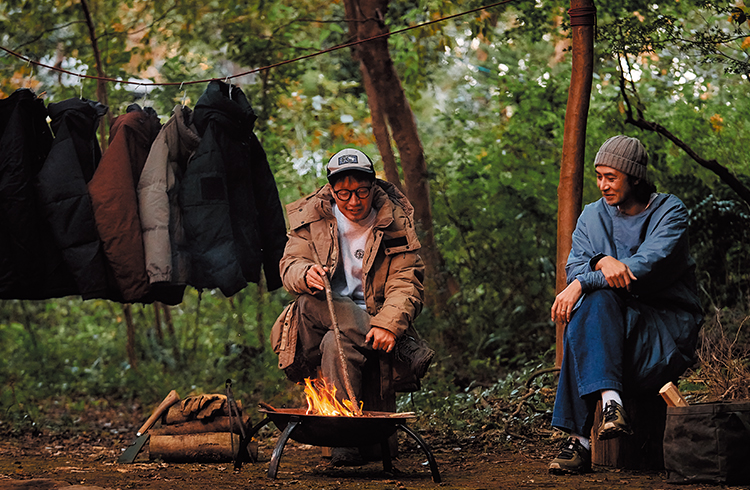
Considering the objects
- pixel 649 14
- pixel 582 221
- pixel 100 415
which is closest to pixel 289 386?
pixel 100 415

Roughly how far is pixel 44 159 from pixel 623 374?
13.2 ft

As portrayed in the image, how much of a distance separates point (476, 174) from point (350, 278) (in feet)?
12.2

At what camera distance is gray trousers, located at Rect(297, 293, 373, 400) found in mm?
3912

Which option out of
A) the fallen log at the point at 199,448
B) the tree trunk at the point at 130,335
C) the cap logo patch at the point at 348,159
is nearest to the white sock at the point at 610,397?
the cap logo patch at the point at 348,159

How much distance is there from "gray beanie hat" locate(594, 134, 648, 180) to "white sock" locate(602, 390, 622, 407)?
1.08 meters

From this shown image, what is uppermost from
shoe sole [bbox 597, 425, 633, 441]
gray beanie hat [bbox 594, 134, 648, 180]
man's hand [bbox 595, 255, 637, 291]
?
gray beanie hat [bbox 594, 134, 648, 180]

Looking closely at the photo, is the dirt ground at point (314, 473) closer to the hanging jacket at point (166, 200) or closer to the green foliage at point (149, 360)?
the hanging jacket at point (166, 200)

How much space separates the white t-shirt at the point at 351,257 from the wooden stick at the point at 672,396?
1599 millimetres

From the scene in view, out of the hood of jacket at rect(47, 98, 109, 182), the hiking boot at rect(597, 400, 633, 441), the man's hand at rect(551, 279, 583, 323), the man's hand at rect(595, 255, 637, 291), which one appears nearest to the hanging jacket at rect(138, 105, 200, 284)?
the hood of jacket at rect(47, 98, 109, 182)

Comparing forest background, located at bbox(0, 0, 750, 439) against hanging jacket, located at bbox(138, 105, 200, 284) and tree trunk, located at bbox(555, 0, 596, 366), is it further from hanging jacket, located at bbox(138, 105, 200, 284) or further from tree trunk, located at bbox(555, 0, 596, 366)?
tree trunk, located at bbox(555, 0, 596, 366)

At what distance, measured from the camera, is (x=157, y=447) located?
450 cm

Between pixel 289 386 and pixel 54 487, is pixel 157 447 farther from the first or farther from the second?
pixel 289 386

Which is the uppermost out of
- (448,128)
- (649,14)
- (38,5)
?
(38,5)

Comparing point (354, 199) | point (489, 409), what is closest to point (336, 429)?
point (354, 199)
